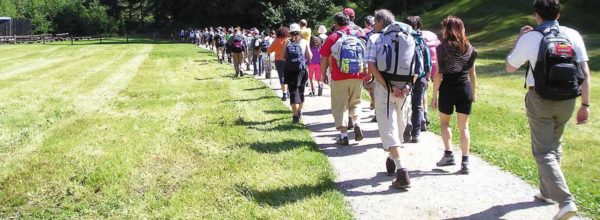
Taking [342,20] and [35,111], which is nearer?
[342,20]

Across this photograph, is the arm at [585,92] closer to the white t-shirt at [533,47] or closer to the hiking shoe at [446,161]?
the white t-shirt at [533,47]

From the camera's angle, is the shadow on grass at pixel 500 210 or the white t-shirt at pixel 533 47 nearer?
the white t-shirt at pixel 533 47

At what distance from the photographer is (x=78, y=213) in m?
5.44

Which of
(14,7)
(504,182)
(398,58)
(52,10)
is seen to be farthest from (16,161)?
(14,7)

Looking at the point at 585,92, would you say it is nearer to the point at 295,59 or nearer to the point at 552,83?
the point at 552,83

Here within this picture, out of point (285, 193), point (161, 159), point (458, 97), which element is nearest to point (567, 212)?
point (458, 97)

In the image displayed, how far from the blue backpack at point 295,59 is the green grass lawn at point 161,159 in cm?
98

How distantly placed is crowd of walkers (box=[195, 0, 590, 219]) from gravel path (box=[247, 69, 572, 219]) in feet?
0.63

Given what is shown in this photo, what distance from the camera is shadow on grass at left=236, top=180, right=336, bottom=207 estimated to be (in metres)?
5.56

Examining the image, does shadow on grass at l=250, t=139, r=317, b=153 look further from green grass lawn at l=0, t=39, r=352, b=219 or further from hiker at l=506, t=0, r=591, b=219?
hiker at l=506, t=0, r=591, b=219

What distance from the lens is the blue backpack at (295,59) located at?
9320 mm

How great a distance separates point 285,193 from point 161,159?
2.29m

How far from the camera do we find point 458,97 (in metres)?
6.22

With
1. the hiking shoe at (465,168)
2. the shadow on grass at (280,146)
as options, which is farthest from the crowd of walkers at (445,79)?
the shadow on grass at (280,146)
